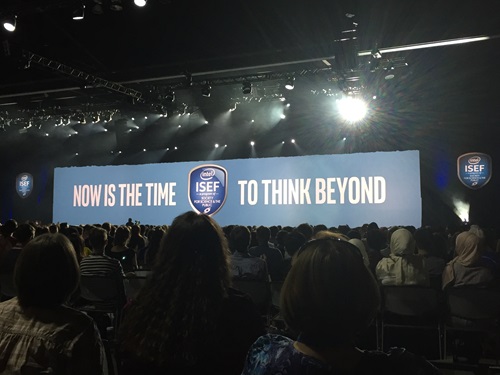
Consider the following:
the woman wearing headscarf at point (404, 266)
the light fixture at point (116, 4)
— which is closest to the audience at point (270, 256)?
the woman wearing headscarf at point (404, 266)

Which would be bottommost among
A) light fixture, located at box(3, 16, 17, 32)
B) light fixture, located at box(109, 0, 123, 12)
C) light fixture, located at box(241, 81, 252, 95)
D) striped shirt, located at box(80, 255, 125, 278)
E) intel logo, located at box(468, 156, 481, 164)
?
striped shirt, located at box(80, 255, 125, 278)

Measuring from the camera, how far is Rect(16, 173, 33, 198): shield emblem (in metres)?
18.0

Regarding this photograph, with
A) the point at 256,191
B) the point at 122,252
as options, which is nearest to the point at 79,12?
the point at 122,252

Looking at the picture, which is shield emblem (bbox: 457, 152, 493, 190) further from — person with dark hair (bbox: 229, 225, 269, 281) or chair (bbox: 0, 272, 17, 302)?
chair (bbox: 0, 272, 17, 302)

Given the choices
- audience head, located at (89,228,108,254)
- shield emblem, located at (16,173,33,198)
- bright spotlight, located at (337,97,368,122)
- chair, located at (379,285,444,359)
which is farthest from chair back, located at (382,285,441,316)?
shield emblem, located at (16,173,33,198)

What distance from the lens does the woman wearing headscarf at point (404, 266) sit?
14.3 ft

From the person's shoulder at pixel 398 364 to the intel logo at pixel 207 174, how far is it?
1375cm

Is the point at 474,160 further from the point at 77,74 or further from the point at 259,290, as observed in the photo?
the point at 259,290

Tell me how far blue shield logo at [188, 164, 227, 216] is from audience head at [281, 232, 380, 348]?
13.2 m

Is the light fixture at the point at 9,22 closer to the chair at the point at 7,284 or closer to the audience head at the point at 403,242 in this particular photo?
the chair at the point at 7,284

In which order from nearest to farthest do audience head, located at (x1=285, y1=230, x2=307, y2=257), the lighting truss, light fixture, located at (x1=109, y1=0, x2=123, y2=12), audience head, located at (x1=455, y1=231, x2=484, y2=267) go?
audience head, located at (x1=455, y1=231, x2=484, y2=267) → audience head, located at (x1=285, y1=230, x2=307, y2=257) → light fixture, located at (x1=109, y1=0, x2=123, y2=12) → the lighting truss

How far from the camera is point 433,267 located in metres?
5.02

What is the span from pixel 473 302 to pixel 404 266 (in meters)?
0.70

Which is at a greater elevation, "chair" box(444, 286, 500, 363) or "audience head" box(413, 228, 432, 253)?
"audience head" box(413, 228, 432, 253)
